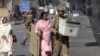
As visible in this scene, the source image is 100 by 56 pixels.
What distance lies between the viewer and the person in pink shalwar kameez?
10.6 metres

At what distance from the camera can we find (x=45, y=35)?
10.7 m

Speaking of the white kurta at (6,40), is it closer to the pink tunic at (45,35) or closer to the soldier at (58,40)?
the pink tunic at (45,35)

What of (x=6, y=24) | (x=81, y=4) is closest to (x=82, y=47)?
(x=6, y=24)

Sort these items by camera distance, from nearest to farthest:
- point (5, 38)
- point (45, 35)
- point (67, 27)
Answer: point (67, 27)
point (45, 35)
point (5, 38)

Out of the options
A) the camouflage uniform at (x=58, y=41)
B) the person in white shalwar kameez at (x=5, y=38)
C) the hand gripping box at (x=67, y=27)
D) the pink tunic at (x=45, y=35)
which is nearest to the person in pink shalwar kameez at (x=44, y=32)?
the pink tunic at (x=45, y=35)

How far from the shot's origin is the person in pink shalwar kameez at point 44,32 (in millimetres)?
10609

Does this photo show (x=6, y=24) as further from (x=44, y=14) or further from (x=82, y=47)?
(x=82, y=47)

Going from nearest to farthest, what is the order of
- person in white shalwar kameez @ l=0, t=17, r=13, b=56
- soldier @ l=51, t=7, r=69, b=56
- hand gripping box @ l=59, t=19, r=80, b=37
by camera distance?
hand gripping box @ l=59, t=19, r=80, b=37, soldier @ l=51, t=7, r=69, b=56, person in white shalwar kameez @ l=0, t=17, r=13, b=56

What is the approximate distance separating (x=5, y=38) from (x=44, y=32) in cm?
141

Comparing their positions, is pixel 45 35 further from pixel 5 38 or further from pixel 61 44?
pixel 5 38

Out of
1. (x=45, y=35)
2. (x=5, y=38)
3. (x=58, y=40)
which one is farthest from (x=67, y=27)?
(x=5, y=38)

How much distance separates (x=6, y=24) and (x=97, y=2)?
3933 centimetres

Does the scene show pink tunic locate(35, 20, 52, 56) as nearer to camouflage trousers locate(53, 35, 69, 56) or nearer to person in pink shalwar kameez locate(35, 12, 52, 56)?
person in pink shalwar kameez locate(35, 12, 52, 56)

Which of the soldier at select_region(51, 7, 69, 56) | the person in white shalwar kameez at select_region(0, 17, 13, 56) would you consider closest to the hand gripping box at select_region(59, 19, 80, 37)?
the soldier at select_region(51, 7, 69, 56)
